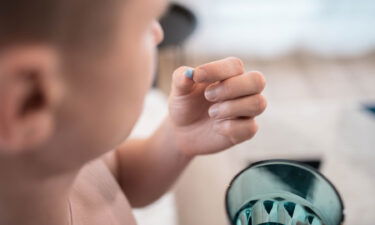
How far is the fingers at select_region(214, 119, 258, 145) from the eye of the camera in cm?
53

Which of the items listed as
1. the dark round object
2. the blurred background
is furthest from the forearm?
the dark round object

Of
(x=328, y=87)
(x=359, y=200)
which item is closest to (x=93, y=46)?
(x=359, y=200)

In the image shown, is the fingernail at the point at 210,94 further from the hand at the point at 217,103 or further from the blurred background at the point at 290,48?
the blurred background at the point at 290,48

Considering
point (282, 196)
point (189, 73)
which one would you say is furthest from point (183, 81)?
point (282, 196)

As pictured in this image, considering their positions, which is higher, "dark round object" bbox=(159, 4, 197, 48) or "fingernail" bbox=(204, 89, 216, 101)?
"fingernail" bbox=(204, 89, 216, 101)

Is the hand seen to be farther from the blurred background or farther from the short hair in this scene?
the blurred background

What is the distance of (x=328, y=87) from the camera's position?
6.48 feet

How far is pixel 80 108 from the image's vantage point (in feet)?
1.08

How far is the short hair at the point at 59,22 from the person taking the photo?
0.91 feet

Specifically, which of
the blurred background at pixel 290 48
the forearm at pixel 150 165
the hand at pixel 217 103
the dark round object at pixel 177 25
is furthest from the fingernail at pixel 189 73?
the dark round object at pixel 177 25

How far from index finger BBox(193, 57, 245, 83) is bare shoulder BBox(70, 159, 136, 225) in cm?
20

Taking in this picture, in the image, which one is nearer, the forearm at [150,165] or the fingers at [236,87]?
the fingers at [236,87]

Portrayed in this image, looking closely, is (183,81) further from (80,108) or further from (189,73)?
(80,108)

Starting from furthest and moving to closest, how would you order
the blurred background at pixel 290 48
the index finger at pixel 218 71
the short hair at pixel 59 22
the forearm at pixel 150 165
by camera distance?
the blurred background at pixel 290 48
the forearm at pixel 150 165
the index finger at pixel 218 71
the short hair at pixel 59 22
